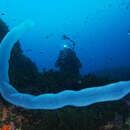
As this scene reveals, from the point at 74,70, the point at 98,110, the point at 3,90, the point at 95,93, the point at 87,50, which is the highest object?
the point at 95,93

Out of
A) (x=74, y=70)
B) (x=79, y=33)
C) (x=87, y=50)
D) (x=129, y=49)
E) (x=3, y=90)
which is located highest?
(x=3, y=90)

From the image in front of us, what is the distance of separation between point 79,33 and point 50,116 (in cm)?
10767

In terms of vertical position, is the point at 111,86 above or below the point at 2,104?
above

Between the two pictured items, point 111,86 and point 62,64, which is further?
point 62,64

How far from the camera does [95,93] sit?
438cm

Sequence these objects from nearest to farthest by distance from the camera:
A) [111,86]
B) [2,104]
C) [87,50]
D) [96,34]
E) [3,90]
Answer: [111,86], [3,90], [2,104], [96,34], [87,50]

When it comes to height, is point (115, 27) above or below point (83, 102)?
below

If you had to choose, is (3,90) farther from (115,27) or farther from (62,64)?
(115,27)

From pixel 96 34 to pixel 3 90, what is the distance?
116m

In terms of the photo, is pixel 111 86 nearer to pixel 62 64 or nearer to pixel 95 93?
pixel 95 93

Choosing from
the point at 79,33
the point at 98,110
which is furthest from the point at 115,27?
the point at 98,110

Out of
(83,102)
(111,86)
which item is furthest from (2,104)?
(111,86)

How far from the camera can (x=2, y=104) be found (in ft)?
17.9

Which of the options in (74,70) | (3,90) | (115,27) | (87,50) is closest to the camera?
(3,90)
